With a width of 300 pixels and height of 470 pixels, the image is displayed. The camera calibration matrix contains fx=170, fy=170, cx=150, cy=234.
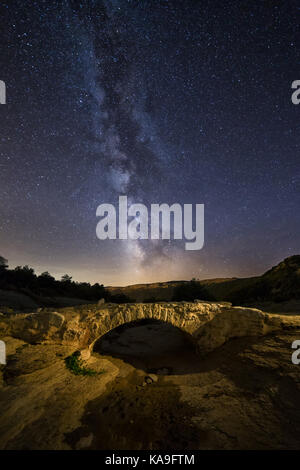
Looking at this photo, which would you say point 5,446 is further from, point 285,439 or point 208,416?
point 285,439

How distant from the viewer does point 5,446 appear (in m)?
4.35

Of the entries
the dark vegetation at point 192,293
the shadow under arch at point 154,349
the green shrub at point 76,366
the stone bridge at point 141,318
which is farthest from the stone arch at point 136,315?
the dark vegetation at point 192,293

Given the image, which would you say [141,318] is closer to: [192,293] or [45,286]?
[192,293]

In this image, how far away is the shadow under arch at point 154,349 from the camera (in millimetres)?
9820

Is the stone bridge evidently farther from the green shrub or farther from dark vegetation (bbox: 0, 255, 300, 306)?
dark vegetation (bbox: 0, 255, 300, 306)

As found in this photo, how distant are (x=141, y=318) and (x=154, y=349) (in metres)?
5.97

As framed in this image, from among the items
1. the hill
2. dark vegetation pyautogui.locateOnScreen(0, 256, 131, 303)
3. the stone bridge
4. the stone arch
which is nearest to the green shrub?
the stone bridge

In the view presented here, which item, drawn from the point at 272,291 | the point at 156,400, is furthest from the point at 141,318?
the point at 272,291

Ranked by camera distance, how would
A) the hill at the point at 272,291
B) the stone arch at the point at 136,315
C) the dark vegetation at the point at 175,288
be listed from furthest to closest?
the dark vegetation at the point at 175,288
the hill at the point at 272,291
the stone arch at the point at 136,315

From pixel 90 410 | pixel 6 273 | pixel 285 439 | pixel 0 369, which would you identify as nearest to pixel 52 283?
pixel 6 273

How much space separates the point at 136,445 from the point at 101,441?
3.37 ft

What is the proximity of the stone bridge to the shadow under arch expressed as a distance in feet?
3.90

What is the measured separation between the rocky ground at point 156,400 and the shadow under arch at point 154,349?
0.49 feet

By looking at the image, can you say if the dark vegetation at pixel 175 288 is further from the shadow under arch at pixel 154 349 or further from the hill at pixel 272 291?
the shadow under arch at pixel 154 349
